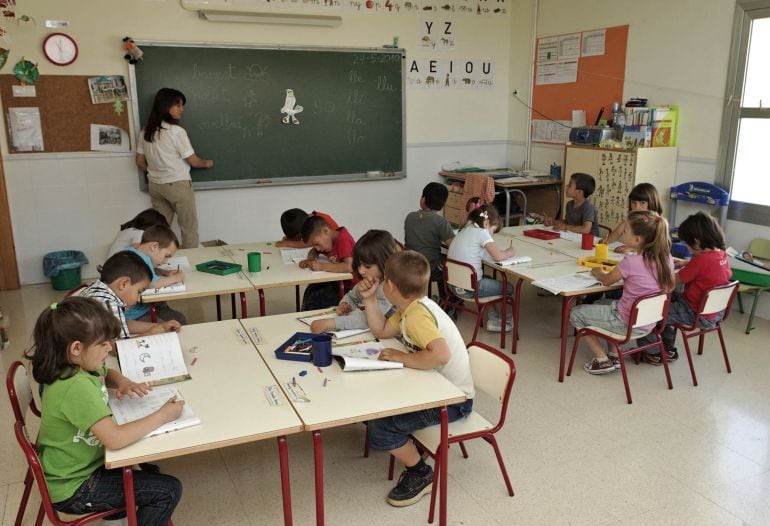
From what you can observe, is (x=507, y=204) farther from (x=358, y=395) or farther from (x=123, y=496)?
(x=123, y=496)

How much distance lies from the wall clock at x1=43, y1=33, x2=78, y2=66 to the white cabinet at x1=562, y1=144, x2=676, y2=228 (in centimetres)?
486

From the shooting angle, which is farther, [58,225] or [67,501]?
[58,225]

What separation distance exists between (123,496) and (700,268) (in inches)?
136

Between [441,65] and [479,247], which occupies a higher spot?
[441,65]

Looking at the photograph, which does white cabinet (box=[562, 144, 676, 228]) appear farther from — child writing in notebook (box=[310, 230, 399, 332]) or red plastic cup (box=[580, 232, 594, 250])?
child writing in notebook (box=[310, 230, 399, 332])

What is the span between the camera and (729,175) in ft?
17.3

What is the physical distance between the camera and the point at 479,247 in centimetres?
437

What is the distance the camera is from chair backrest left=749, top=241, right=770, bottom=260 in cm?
496

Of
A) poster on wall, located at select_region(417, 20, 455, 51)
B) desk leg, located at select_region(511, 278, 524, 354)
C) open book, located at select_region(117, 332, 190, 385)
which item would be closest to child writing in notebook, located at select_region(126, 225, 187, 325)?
open book, located at select_region(117, 332, 190, 385)

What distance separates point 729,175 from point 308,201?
414cm

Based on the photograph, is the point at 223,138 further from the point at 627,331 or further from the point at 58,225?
the point at 627,331

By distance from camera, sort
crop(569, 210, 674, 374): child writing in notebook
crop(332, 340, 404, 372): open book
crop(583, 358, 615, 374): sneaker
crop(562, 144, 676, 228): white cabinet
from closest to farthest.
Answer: crop(332, 340, 404, 372): open book → crop(569, 210, 674, 374): child writing in notebook → crop(583, 358, 615, 374): sneaker → crop(562, 144, 676, 228): white cabinet

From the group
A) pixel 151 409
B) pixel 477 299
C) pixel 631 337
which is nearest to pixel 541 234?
pixel 477 299

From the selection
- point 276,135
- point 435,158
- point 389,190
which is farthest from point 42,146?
point 435,158
